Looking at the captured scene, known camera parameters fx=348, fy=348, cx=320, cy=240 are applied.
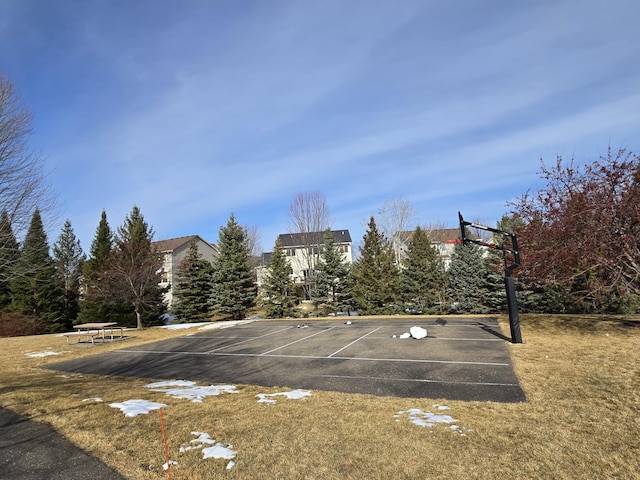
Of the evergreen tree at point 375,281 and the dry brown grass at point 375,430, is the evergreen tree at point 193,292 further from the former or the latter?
the dry brown grass at point 375,430

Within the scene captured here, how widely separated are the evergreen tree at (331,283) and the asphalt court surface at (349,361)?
1116cm

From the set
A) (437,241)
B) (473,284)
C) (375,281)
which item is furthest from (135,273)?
(437,241)

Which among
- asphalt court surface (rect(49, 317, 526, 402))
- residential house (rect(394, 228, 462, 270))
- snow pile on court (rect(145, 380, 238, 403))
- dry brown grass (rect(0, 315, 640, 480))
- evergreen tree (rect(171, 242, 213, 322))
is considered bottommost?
asphalt court surface (rect(49, 317, 526, 402))

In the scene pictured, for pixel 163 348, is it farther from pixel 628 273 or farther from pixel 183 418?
pixel 628 273

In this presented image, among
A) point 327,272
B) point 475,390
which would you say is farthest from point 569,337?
point 327,272

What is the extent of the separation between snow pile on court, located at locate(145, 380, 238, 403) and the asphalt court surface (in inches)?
23.1

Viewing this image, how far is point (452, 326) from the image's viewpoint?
1438 cm

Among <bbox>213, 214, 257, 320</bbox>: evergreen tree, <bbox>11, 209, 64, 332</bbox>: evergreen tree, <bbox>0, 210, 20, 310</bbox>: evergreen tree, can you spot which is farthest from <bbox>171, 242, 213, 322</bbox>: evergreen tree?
<bbox>0, 210, 20, 310</bbox>: evergreen tree

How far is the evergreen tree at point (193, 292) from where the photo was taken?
2936 cm

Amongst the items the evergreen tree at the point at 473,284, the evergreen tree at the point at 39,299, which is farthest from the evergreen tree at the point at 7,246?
the evergreen tree at the point at 473,284

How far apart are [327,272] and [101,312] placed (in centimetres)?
1816

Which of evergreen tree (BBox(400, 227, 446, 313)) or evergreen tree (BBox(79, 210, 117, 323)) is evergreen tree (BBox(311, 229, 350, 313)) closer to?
evergreen tree (BBox(400, 227, 446, 313))

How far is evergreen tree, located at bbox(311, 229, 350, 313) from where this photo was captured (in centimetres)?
2752

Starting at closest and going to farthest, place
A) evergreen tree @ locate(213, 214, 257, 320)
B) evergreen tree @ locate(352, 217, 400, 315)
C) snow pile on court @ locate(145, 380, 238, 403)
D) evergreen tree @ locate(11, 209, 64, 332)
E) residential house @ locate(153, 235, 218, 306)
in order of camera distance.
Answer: snow pile on court @ locate(145, 380, 238, 403) < evergreen tree @ locate(352, 217, 400, 315) < evergreen tree @ locate(11, 209, 64, 332) < evergreen tree @ locate(213, 214, 257, 320) < residential house @ locate(153, 235, 218, 306)
